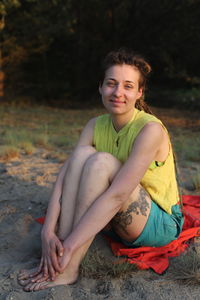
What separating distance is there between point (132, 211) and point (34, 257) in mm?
Result: 692

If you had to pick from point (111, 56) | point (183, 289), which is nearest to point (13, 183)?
point (111, 56)

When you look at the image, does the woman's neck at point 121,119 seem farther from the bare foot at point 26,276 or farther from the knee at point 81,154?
the bare foot at point 26,276

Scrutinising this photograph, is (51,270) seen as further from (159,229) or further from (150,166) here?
(150,166)

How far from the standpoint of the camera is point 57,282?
80.4 inches

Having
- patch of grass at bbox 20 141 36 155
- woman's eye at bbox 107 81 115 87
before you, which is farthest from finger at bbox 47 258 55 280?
patch of grass at bbox 20 141 36 155

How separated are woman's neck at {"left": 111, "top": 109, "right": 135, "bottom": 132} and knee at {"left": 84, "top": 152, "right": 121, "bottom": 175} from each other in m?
0.29

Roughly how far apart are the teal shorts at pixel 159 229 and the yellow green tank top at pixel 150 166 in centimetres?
6

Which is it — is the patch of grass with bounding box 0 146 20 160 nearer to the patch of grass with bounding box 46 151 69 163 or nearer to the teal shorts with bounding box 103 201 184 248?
the patch of grass with bounding box 46 151 69 163

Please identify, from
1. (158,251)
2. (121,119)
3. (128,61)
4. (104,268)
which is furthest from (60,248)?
(128,61)

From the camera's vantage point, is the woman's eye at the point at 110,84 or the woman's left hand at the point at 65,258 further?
the woman's eye at the point at 110,84

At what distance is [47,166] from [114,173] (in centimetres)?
211

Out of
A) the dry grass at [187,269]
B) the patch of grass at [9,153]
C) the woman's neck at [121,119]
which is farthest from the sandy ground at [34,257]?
the woman's neck at [121,119]

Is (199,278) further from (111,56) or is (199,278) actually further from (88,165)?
(111,56)

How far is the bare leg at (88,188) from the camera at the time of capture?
2.08 metres
